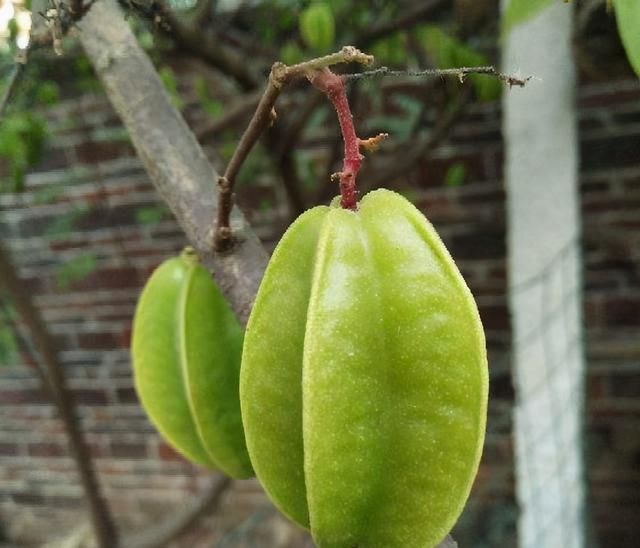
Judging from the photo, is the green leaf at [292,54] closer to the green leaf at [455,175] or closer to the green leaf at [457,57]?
the green leaf at [457,57]

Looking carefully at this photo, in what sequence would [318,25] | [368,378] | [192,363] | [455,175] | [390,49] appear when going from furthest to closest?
1. [455,175]
2. [390,49]
3. [318,25]
4. [192,363]
5. [368,378]

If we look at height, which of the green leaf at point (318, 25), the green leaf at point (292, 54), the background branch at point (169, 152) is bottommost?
the background branch at point (169, 152)

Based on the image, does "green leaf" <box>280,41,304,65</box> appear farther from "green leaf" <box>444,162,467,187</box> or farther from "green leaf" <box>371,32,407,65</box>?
"green leaf" <box>444,162,467,187</box>

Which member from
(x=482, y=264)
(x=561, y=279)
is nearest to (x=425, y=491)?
(x=561, y=279)

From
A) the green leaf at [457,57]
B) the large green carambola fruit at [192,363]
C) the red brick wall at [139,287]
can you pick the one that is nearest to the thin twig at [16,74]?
the large green carambola fruit at [192,363]

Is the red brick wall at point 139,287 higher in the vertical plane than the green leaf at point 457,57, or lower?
lower

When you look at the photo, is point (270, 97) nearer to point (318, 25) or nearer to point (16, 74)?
point (16, 74)

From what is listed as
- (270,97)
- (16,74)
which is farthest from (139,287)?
(270,97)

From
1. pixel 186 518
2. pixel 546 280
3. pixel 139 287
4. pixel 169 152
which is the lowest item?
pixel 186 518
